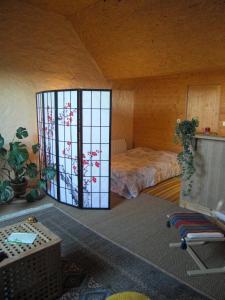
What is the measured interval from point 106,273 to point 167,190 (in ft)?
8.00

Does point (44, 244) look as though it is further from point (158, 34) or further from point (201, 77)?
point (201, 77)

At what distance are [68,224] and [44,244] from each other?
1222 millimetres

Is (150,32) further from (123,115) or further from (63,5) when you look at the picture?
(123,115)

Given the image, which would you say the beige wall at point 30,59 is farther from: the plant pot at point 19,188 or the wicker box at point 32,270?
the wicker box at point 32,270

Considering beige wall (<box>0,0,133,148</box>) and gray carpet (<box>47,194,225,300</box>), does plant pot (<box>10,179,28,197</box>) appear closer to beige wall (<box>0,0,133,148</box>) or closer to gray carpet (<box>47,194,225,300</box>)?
beige wall (<box>0,0,133,148</box>)

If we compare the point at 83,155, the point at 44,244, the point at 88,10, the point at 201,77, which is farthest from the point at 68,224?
the point at 201,77

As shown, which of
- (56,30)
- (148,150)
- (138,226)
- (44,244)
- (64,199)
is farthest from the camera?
(148,150)

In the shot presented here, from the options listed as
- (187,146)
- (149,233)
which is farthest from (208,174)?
(149,233)

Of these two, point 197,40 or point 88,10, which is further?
point 88,10

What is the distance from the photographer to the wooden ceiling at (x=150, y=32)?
3.19m

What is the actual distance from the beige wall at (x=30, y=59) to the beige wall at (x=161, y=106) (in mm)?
2150

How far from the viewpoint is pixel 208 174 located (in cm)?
326

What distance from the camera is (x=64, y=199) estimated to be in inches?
143

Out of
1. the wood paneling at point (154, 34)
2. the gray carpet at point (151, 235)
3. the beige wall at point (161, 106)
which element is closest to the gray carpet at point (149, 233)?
the gray carpet at point (151, 235)
